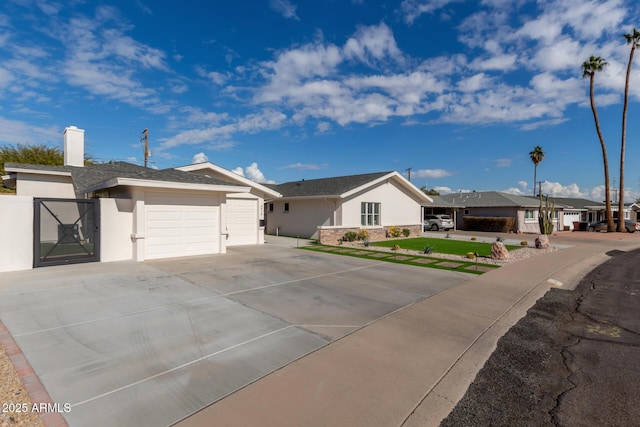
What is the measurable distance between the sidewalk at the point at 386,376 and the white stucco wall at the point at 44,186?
55.3 feet

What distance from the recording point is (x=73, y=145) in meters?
17.3

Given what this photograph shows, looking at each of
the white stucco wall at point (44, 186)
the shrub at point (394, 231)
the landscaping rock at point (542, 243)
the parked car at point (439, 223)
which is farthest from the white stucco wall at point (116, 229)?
the parked car at point (439, 223)

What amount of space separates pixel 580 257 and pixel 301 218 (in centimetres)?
1582

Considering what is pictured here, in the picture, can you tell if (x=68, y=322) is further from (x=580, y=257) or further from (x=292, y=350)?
(x=580, y=257)

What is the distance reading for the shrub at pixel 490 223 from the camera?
1190 inches

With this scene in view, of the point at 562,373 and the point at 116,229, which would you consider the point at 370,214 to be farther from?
the point at 562,373

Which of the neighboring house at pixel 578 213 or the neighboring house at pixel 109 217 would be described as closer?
the neighboring house at pixel 109 217

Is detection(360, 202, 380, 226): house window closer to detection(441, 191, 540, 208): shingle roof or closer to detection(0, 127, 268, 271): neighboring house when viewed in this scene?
detection(0, 127, 268, 271): neighboring house

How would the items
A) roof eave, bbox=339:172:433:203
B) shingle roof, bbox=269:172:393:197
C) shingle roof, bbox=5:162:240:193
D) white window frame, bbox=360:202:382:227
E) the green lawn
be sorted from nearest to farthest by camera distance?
shingle roof, bbox=5:162:240:193
the green lawn
roof eave, bbox=339:172:433:203
shingle roof, bbox=269:172:393:197
white window frame, bbox=360:202:382:227

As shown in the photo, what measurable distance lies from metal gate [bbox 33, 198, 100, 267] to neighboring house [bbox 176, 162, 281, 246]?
6.00 metres

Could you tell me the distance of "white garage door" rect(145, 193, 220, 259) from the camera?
39.2 ft

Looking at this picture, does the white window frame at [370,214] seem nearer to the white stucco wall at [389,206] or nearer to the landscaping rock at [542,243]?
the white stucco wall at [389,206]

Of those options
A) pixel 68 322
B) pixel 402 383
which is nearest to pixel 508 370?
pixel 402 383

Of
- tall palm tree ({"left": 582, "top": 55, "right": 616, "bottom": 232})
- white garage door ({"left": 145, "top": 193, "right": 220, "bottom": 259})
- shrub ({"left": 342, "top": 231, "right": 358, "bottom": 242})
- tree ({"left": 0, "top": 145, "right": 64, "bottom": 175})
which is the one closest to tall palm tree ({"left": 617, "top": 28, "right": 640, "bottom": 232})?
tall palm tree ({"left": 582, "top": 55, "right": 616, "bottom": 232})
